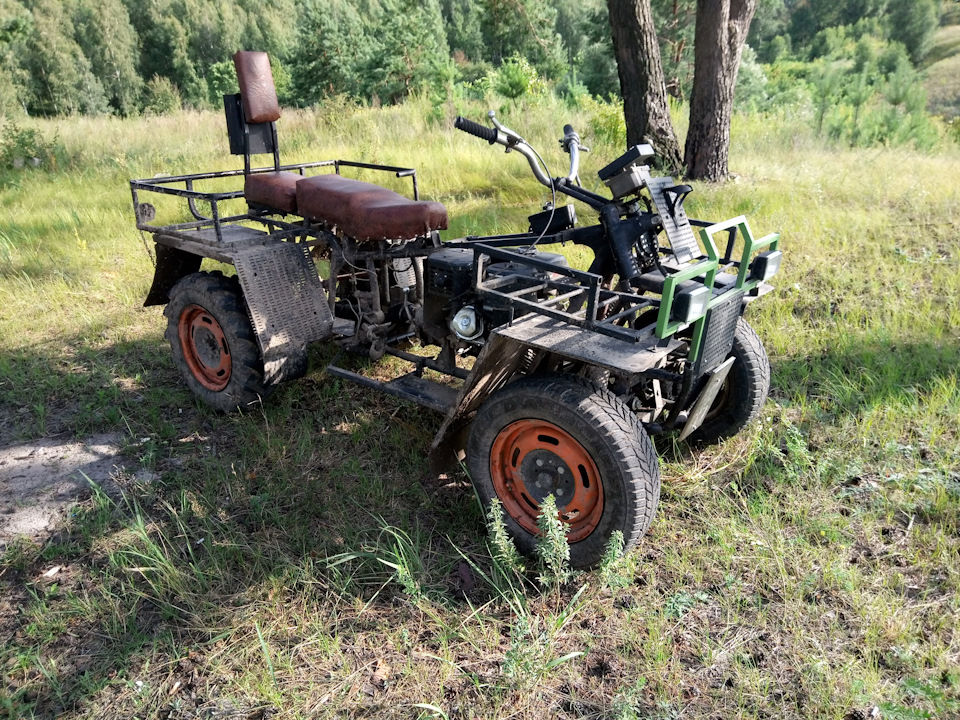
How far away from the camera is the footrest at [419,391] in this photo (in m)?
3.48

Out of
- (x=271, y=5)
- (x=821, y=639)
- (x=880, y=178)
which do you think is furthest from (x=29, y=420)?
(x=271, y=5)

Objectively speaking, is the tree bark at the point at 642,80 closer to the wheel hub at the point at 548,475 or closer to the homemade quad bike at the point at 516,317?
the homemade quad bike at the point at 516,317

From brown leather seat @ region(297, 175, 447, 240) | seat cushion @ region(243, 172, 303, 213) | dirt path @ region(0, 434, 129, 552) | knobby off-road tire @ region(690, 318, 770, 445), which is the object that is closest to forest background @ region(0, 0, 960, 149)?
seat cushion @ region(243, 172, 303, 213)

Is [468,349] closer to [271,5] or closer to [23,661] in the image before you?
[23,661]

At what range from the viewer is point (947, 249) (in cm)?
577

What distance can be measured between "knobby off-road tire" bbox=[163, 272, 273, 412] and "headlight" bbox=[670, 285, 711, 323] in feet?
8.20

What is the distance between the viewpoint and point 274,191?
4.10m

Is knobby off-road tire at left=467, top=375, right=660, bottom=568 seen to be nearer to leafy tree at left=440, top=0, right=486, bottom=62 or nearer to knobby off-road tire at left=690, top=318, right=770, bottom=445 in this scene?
knobby off-road tire at left=690, top=318, right=770, bottom=445

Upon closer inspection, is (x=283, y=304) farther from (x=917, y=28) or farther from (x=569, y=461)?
(x=917, y=28)

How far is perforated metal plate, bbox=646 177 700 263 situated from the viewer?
2.97 m

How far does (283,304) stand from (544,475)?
194cm

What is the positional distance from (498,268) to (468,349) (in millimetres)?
493

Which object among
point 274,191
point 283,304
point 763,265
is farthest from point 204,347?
point 763,265

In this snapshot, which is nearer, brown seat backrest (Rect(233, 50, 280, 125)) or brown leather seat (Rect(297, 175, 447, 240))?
brown leather seat (Rect(297, 175, 447, 240))
